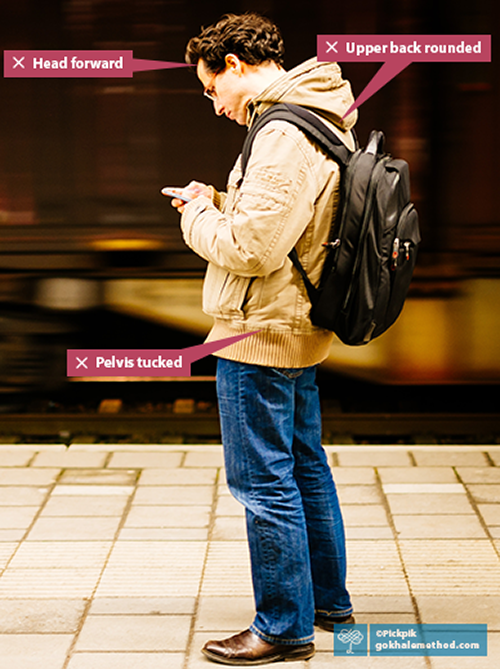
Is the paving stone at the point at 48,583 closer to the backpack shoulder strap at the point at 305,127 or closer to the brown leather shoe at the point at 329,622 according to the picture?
the brown leather shoe at the point at 329,622

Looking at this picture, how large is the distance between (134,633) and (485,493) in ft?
6.08

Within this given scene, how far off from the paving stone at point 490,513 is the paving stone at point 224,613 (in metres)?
1.19

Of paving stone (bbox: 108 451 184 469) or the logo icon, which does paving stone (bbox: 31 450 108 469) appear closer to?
paving stone (bbox: 108 451 184 469)

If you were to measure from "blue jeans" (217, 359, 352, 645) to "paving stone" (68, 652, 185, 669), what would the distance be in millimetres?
261

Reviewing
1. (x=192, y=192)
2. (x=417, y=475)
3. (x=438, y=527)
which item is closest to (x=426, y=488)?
(x=417, y=475)

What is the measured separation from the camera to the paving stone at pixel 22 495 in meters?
3.80

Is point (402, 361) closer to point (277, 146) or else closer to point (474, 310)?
point (474, 310)

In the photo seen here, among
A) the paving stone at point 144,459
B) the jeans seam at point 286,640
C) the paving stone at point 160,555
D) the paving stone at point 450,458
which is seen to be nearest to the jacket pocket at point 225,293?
the jeans seam at point 286,640

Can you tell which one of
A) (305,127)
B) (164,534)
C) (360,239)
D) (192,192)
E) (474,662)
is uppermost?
(305,127)

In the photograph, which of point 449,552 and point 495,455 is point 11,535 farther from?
point 495,455

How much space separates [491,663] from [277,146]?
5.26 feet

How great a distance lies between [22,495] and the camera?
388cm

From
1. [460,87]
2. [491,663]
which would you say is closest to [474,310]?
[460,87]

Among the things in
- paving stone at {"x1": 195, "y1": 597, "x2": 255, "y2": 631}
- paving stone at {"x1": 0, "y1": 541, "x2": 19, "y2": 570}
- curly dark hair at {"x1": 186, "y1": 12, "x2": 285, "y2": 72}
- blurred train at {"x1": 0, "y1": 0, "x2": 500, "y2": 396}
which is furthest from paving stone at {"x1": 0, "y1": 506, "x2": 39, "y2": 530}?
curly dark hair at {"x1": 186, "y1": 12, "x2": 285, "y2": 72}
